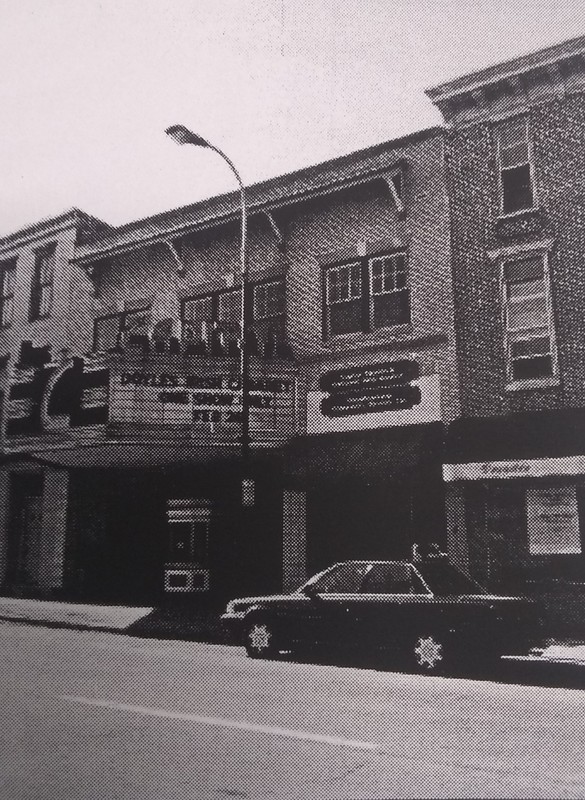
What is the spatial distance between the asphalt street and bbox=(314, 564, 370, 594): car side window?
2.70 ft

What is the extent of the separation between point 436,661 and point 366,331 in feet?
17.7

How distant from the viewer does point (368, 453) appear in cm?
930

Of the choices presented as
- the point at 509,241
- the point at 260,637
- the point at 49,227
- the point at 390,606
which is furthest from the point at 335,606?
the point at 49,227

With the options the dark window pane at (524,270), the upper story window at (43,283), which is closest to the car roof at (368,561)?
the dark window pane at (524,270)

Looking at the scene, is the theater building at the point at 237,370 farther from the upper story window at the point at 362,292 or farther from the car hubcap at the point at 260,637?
the car hubcap at the point at 260,637

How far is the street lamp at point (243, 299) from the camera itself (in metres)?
7.17

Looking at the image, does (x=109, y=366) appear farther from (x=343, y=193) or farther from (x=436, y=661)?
(x=436, y=661)

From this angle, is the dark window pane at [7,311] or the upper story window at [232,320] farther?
the dark window pane at [7,311]

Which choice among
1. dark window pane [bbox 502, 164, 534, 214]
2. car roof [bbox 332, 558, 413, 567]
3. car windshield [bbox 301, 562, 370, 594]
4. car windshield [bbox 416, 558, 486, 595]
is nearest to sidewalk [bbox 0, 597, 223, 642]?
car windshield [bbox 301, 562, 370, 594]

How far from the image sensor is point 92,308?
11.4 meters

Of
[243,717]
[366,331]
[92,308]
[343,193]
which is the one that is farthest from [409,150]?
[243,717]

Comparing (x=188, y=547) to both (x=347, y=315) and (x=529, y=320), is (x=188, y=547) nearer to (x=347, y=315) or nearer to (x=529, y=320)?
(x=347, y=315)

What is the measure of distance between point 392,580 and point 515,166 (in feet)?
22.1

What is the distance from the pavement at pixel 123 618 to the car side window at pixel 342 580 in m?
2.06
